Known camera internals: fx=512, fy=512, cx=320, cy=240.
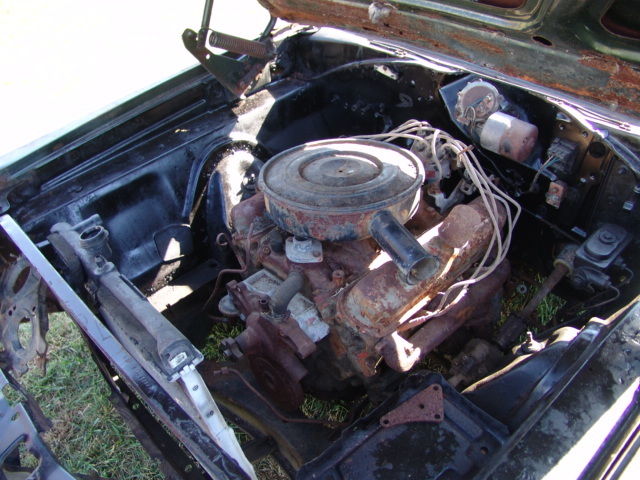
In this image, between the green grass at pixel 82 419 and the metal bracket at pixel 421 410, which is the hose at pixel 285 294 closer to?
the metal bracket at pixel 421 410

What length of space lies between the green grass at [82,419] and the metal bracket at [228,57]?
5.49 ft

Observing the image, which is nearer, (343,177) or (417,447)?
(417,447)

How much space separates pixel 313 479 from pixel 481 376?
0.75 meters

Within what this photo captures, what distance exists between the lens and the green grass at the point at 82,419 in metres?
2.30

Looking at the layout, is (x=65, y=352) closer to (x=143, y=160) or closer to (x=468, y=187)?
(x=143, y=160)

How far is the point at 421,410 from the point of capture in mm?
1511

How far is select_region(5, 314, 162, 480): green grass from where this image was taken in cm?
230

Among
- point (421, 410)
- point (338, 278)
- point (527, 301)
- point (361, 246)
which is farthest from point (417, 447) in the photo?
point (527, 301)

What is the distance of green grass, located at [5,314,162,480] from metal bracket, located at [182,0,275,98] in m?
1.67

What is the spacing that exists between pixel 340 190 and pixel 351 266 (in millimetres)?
274

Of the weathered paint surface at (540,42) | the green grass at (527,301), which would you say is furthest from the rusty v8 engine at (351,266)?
the green grass at (527,301)

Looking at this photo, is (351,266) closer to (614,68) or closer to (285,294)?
(285,294)

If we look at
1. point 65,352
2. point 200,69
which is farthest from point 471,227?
point 65,352

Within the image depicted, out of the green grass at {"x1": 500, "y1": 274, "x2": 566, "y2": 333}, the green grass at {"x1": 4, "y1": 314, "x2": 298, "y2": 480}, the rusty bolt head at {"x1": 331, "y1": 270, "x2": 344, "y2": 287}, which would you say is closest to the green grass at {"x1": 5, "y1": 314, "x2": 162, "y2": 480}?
the green grass at {"x1": 4, "y1": 314, "x2": 298, "y2": 480}
